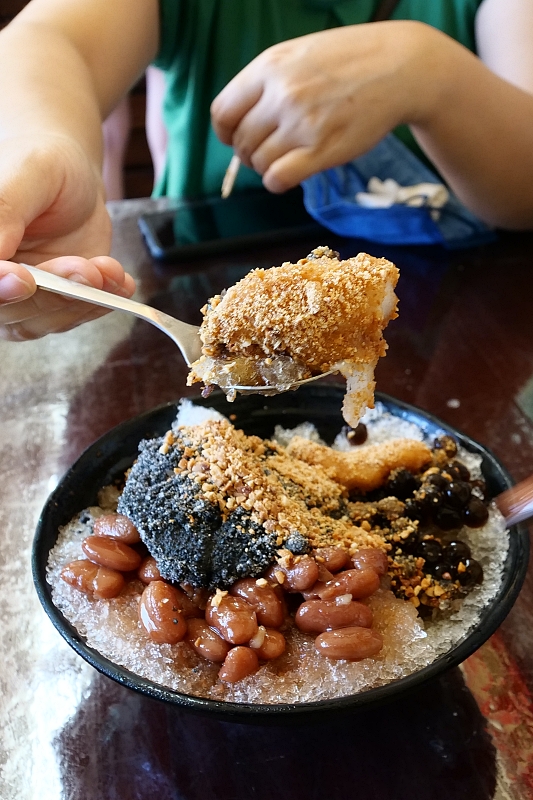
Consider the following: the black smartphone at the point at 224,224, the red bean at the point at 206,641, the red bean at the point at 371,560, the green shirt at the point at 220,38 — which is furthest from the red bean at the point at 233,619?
the green shirt at the point at 220,38

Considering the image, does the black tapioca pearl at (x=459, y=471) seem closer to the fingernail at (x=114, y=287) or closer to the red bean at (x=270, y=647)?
the red bean at (x=270, y=647)

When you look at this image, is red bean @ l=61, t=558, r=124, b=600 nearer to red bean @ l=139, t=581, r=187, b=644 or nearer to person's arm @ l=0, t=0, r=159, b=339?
red bean @ l=139, t=581, r=187, b=644

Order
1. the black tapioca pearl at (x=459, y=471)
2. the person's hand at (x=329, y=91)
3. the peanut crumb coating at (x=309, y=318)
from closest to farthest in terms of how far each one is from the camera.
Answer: the peanut crumb coating at (x=309, y=318), the black tapioca pearl at (x=459, y=471), the person's hand at (x=329, y=91)

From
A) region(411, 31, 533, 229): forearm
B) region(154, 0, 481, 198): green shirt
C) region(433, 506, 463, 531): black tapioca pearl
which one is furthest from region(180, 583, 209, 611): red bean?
region(154, 0, 481, 198): green shirt

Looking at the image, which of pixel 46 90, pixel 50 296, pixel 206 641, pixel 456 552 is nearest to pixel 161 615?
pixel 206 641

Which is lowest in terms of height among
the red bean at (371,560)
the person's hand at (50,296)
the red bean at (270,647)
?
the red bean at (270,647)

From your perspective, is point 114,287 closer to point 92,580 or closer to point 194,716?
point 92,580
